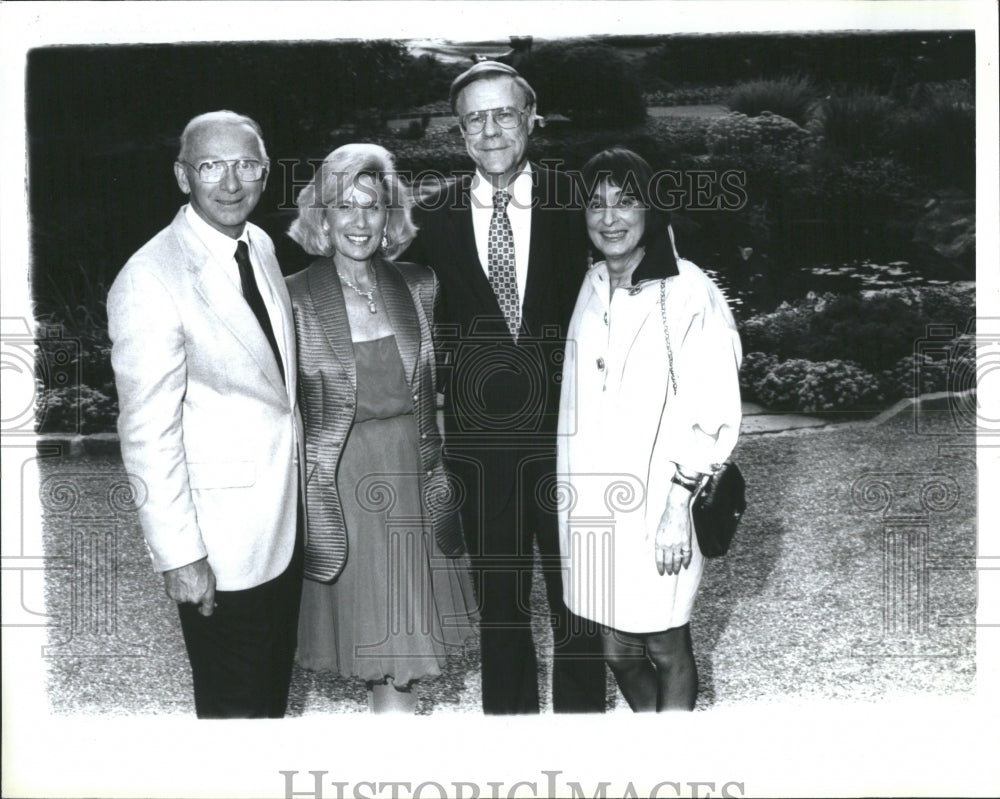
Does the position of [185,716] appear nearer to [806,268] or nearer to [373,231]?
[373,231]

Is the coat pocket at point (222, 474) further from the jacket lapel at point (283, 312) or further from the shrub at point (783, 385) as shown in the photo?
the shrub at point (783, 385)

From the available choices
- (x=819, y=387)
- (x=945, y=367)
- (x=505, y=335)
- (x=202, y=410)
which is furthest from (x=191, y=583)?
(x=945, y=367)

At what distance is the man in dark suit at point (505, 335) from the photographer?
4281mm

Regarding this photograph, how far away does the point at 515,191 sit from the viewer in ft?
14.1

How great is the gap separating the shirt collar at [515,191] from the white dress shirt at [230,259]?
2.83 feet

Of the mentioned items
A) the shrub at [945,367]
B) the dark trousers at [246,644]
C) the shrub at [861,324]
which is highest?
the shrub at [861,324]

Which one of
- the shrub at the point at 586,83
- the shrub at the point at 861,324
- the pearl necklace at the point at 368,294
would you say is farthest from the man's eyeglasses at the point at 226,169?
the shrub at the point at 861,324

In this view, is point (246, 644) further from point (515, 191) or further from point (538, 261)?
point (515, 191)

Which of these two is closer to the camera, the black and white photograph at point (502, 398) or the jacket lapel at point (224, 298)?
the jacket lapel at point (224, 298)

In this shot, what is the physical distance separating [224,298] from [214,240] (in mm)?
224

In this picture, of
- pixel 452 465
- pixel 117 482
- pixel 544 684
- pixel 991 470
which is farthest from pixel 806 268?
pixel 117 482

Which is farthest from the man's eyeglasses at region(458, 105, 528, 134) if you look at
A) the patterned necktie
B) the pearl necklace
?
the pearl necklace

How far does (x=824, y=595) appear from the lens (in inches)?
194

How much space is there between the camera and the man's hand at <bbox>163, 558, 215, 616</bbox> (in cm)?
391
